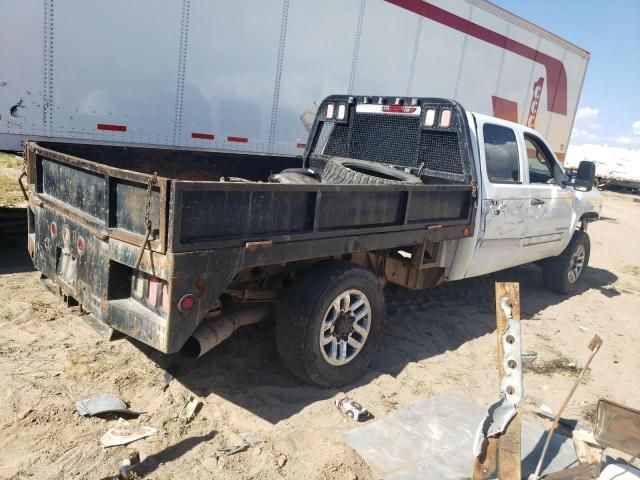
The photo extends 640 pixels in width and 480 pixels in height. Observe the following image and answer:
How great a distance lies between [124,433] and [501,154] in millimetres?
4090

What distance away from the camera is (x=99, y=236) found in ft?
10.3

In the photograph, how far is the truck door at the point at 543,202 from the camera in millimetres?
5547

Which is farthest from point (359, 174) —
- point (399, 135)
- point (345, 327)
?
point (345, 327)

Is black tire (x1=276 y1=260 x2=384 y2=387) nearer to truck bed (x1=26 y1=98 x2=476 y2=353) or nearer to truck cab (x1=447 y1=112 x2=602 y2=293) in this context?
truck bed (x1=26 y1=98 x2=476 y2=353)

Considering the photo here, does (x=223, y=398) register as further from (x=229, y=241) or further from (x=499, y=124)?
(x=499, y=124)

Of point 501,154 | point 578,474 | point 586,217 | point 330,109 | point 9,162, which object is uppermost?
point 330,109

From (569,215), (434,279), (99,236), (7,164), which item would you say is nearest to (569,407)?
(434,279)

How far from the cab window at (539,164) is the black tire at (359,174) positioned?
5.52 ft

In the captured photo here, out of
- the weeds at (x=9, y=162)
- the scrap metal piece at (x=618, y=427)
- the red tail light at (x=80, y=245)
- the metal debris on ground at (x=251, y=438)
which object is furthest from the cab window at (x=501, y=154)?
the weeds at (x=9, y=162)

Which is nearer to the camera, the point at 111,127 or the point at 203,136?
the point at 111,127

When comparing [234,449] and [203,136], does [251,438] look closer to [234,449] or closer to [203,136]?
[234,449]

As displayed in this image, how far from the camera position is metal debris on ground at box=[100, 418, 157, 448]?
290 cm

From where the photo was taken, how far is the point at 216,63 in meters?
6.34

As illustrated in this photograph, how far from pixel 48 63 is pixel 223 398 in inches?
150
